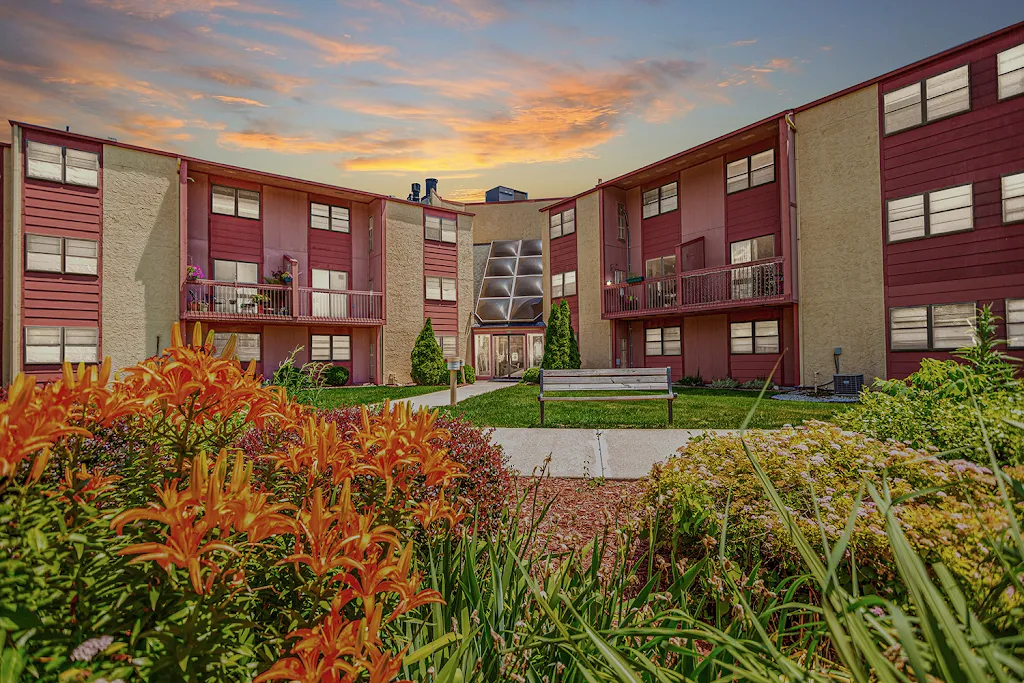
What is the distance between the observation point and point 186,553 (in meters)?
0.71

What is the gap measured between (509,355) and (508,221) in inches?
557

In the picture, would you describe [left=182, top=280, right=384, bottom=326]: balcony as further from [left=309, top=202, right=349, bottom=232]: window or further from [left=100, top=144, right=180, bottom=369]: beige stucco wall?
[left=309, top=202, right=349, bottom=232]: window

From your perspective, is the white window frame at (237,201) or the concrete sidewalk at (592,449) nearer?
the concrete sidewalk at (592,449)

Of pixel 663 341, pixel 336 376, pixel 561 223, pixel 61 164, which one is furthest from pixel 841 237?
pixel 61 164

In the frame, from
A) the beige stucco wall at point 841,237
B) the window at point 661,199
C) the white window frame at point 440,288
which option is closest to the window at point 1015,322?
the beige stucco wall at point 841,237

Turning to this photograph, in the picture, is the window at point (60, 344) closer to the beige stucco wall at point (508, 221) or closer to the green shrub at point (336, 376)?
the green shrub at point (336, 376)

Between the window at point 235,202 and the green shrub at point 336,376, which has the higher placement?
A: the window at point 235,202

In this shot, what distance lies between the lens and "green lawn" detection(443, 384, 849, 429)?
27.3 ft

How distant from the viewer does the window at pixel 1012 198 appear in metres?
13.0

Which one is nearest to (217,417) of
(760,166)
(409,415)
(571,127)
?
(409,415)

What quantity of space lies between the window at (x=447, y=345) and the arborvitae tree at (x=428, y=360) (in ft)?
5.85

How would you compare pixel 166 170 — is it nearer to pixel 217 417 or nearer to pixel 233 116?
pixel 233 116

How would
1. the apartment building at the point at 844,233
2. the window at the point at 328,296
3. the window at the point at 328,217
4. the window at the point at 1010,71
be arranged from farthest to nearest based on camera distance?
1. the window at the point at 328,217
2. the window at the point at 328,296
3. the apartment building at the point at 844,233
4. the window at the point at 1010,71

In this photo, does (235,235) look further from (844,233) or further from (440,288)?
(844,233)
